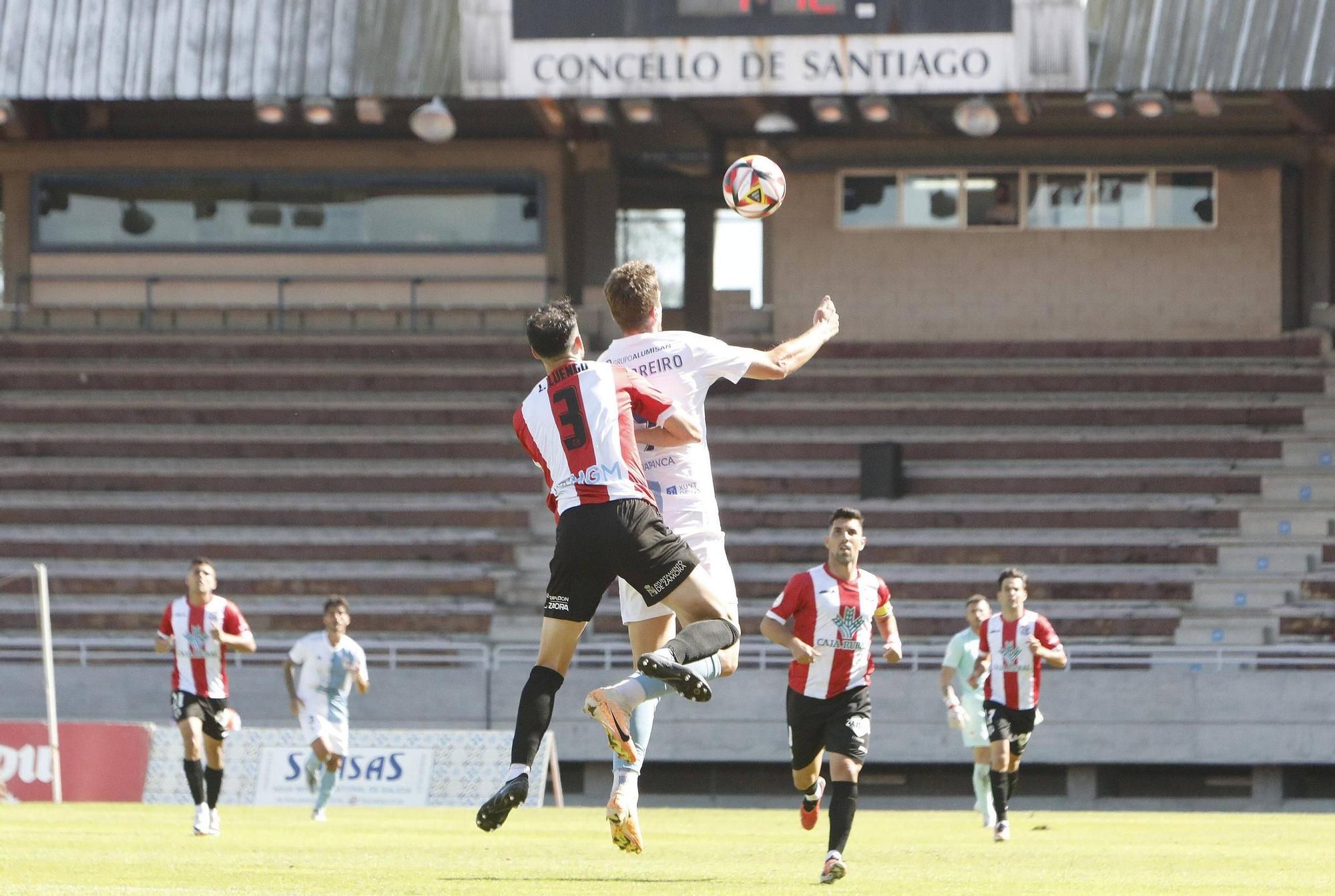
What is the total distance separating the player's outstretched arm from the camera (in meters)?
Result: 9.80

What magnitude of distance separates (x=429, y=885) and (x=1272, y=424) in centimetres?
2101

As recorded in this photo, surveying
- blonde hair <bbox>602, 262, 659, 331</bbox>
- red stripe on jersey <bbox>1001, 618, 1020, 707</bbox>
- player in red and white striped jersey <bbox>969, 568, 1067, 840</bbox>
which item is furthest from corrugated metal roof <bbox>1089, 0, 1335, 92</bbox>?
blonde hair <bbox>602, 262, 659, 331</bbox>

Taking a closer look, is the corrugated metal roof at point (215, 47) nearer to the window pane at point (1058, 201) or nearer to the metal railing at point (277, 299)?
the metal railing at point (277, 299)

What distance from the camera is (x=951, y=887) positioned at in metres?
10.2

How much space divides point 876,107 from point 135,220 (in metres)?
12.3

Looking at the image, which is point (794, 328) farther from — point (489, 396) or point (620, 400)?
point (620, 400)

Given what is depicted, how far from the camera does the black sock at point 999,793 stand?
54.3 feet

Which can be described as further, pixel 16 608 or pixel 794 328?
pixel 794 328

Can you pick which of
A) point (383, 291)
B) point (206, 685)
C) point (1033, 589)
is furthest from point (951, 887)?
point (383, 291)

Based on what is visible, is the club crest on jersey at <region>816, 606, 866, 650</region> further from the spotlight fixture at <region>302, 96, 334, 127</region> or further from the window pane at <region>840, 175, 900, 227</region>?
the window pane at <region>840, 175, 900, 227</region>

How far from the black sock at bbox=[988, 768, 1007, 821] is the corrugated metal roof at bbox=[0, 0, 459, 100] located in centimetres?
1539

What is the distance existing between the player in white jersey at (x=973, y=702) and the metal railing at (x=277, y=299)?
13320mm

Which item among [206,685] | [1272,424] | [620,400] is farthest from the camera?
[1272,424]

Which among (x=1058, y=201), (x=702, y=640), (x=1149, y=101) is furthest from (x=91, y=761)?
(x=1058, y=201)
